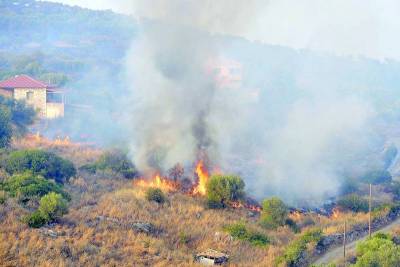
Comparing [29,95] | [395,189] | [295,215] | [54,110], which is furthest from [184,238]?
[29,95]

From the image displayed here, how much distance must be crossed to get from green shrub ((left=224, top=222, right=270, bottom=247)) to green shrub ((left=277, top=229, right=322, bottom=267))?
53.2 inches

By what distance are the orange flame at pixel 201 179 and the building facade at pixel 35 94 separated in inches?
905

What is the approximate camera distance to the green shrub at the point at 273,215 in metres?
31.4

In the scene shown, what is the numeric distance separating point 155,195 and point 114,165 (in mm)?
8046

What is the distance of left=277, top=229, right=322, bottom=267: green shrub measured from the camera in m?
24.4

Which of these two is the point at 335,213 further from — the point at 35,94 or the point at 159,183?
the point at 35,94

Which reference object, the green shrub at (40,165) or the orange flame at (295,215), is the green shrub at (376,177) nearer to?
the orange flame at (295,215)

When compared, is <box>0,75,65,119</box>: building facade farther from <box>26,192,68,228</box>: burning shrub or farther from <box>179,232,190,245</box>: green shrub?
<box>179,232,190,245</box>: green shrub

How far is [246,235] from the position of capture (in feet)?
90.9

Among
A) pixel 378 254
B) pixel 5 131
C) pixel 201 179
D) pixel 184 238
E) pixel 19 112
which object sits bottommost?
pixel 184 238

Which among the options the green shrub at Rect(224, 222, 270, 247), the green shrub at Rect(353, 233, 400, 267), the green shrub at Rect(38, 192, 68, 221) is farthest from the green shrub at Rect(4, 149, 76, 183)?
the green shrub at Rect(353, 233, 400, 267)

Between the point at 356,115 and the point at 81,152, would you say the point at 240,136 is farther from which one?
the point at 356,115

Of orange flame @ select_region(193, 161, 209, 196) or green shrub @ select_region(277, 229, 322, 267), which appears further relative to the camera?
orange flame @ select_region(193, 161, 209, 196)

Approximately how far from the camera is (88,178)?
36.0 meters
